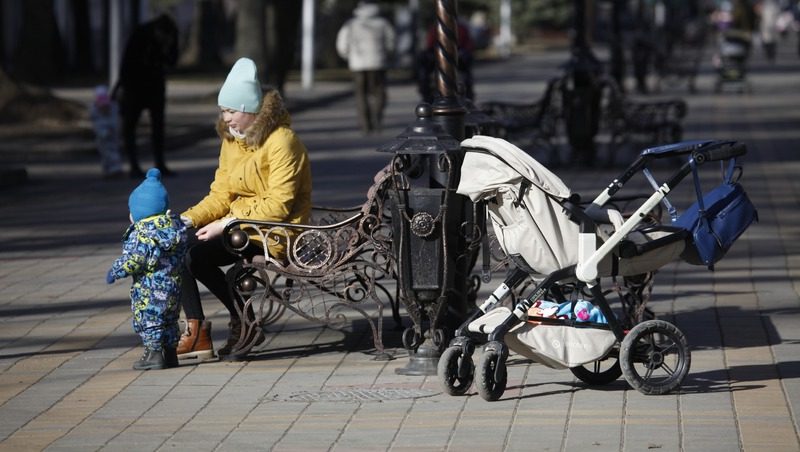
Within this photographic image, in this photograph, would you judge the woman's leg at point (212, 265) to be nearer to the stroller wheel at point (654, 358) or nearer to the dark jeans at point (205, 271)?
the dark jeans at point (205, 271)

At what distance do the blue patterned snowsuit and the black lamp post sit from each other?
3.49 feet

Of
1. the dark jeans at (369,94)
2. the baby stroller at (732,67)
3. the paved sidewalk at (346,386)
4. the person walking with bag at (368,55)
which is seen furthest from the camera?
the baby stroller at (732,67)

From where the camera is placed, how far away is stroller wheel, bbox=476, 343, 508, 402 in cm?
684

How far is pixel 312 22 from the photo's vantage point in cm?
3775

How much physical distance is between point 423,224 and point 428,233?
5cm

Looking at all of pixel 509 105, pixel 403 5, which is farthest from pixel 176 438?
pixel 403 5

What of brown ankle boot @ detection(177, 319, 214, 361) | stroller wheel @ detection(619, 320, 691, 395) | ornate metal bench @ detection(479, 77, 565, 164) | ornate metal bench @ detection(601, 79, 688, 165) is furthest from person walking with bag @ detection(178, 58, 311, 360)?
ornate metal bench @ detection(601, 79, 688, 165)

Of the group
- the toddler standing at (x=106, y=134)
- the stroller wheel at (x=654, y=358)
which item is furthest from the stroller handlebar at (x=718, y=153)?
the toddler standing at (x=106, y=134)

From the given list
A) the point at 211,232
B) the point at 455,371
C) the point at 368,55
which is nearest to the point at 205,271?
the point at 211,232

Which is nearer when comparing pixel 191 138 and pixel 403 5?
pixel 191 138

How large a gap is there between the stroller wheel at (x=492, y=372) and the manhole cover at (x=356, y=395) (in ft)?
1.10

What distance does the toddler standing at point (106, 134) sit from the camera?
18156 mm

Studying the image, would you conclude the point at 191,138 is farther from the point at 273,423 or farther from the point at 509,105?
the point at 273,423

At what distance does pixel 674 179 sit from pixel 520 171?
670mm
